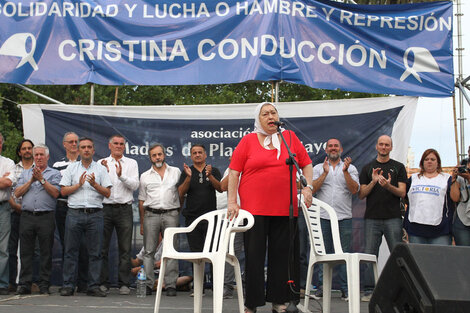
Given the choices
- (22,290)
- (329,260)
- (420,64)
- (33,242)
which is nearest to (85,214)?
(33,242)

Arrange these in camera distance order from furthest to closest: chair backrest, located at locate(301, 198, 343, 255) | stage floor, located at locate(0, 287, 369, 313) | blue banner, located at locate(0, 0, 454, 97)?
blue banner, located at locate(0, 0, 454, 97) < stage floor, located at locate(0, 287, 369, 313) < chair backrest, located at locate(301, 198, 343, 255)

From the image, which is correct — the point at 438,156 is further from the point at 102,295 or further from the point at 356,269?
the point at 102,295

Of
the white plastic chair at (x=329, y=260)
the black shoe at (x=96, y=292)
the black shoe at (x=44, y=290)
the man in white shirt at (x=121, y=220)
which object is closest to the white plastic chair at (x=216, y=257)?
the white plastic chair at (x=329, y=260)

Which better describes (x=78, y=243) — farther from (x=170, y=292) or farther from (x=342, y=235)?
(x=342, y=235)

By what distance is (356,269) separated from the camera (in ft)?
17.1

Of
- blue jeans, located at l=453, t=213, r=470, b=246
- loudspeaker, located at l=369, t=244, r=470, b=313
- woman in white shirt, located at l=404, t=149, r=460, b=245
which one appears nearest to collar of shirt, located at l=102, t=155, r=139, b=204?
woman in white shirt, located at l=404, t=149, r=460, b=245

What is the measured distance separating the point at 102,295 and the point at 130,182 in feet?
4.66

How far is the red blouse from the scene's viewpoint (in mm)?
5152

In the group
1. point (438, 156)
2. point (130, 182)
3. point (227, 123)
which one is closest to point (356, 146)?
point (438, 156)

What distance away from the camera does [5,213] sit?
7.38 meters

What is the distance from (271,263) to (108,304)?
225 cm

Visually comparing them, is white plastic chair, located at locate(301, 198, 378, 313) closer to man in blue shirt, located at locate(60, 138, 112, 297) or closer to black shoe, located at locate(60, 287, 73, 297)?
man in blue shirt, located at locate(60, 138, 112, 297)

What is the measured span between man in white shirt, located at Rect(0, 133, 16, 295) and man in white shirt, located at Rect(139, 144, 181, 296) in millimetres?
1612

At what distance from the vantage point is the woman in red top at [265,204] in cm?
509
